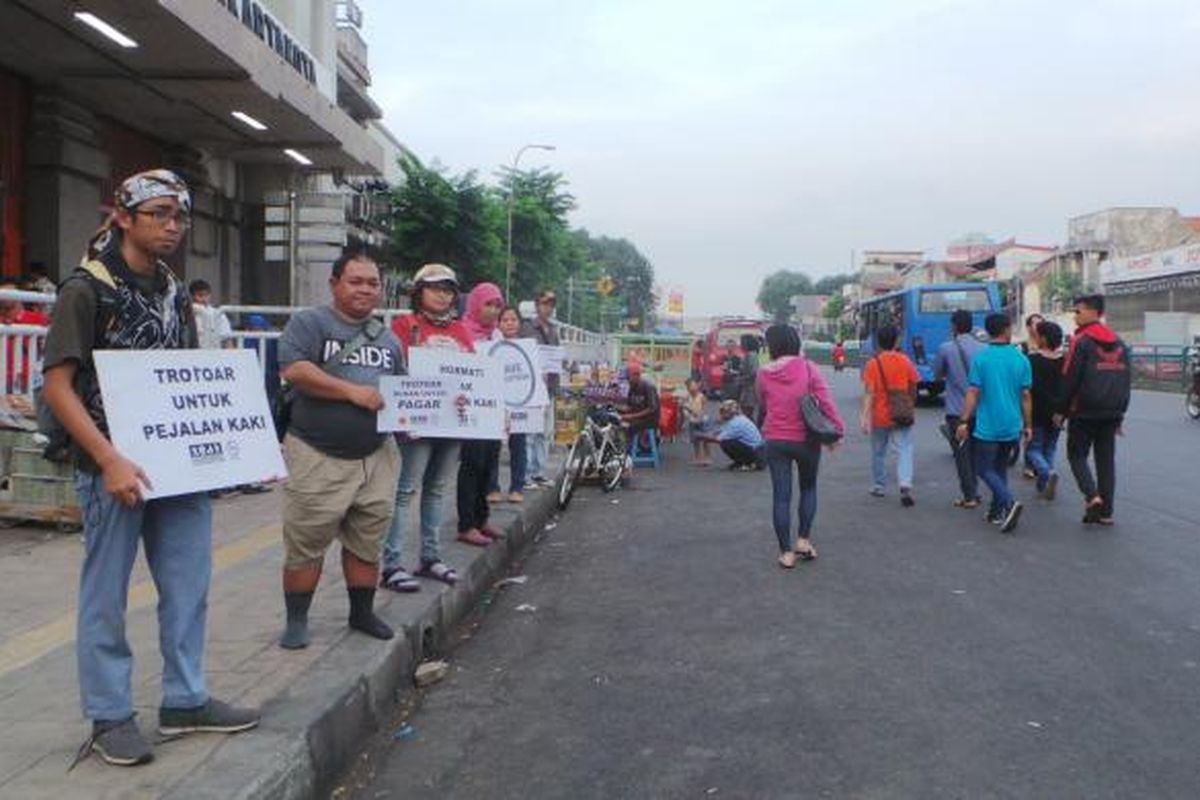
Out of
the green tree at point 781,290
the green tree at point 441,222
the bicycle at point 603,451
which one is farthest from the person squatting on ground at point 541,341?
the green tree at point 781,290

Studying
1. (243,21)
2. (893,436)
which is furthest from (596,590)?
(243,21)

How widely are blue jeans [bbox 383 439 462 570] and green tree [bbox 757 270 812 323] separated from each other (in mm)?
169323

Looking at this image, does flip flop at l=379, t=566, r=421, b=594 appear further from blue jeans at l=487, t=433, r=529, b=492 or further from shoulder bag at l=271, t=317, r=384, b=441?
blue jeans at l=487, t=433, r=529, b=492

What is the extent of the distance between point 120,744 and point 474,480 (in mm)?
4012

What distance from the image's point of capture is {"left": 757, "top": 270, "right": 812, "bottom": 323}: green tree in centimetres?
17950

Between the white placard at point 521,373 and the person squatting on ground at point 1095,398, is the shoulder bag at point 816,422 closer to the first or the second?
the white placard at point 521,373

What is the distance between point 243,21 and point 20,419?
22.7 feet

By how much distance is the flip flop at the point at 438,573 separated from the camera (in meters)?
6.35

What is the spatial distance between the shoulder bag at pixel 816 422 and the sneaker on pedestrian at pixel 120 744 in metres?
5.11

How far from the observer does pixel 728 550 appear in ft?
27.8

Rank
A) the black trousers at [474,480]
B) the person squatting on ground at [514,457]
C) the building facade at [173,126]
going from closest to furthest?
the black trousers at [474,480]
the person squatting on ground at [514,457]
the building facade at [173,126]

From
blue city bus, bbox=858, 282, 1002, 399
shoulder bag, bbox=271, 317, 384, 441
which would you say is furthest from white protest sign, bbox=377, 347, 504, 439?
blue city bus, bbox=858, 282, 1002, 399

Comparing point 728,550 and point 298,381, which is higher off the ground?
point 298,381

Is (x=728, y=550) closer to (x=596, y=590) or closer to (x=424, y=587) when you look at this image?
(x=596, y=590)
